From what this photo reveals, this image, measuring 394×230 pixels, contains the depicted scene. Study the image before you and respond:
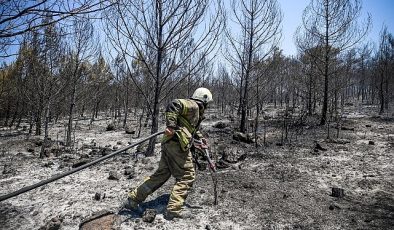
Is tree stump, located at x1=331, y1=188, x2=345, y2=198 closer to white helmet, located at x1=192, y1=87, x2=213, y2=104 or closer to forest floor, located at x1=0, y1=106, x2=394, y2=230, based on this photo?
forest floor, located at x1=0, y1=106, x2=394, y2=230

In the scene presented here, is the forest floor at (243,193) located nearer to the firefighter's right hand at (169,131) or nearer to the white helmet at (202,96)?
the firefighter's right hand at (169,131)

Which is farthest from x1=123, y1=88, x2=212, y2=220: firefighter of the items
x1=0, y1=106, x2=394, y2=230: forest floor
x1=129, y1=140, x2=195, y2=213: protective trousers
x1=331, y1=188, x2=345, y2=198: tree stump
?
x1=331, y1=188, x2=345, y2=198: tree stump

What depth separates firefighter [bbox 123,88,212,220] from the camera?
160 inches

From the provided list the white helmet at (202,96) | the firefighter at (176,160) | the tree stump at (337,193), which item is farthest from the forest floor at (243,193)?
the white helmet at (202,96)

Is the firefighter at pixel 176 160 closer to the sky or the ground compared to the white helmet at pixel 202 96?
closer to the ground

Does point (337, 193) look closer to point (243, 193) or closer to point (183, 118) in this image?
point (243, 193)

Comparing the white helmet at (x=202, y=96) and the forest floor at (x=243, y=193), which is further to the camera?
the white helmet at (x=202, y=96)

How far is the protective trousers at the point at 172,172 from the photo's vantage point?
4.22 m

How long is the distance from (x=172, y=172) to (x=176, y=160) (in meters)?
0.20

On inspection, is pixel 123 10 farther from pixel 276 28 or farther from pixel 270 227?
pixel 276 28

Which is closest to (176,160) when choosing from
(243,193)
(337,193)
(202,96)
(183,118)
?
(183,118)

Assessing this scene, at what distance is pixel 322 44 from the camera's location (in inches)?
570

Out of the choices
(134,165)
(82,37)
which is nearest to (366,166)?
(134,165)

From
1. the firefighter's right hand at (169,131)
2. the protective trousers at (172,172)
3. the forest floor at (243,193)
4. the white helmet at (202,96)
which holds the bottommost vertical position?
the forest floor at (243,193)
